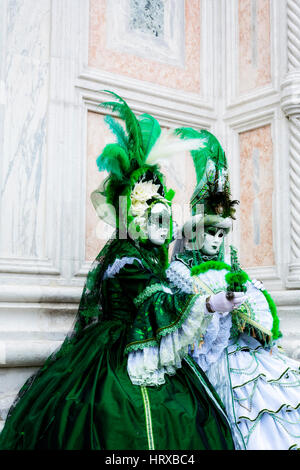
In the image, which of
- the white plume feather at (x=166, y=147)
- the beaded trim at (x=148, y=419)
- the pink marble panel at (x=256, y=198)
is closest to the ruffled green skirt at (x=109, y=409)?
the beaded trim at (x=148, y=419)

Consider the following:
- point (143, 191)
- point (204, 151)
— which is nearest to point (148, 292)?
point (143, 191)

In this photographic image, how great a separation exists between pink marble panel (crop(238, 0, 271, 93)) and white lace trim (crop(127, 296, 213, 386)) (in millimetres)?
2600

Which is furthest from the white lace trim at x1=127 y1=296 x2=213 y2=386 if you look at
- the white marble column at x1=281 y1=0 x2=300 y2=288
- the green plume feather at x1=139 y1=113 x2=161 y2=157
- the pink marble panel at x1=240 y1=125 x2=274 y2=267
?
the pink marble panel at x1=240 y1=125 x2=274 y2=267

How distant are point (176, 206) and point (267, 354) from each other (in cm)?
163

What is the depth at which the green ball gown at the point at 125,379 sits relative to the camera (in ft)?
8.37

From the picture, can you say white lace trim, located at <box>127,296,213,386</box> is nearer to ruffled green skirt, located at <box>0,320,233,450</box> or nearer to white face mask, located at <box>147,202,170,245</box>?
ruffled green skirt, located at <box>0,320,233,450</box>

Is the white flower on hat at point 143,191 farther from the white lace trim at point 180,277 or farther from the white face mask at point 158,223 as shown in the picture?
the white lace trim at point 180,277

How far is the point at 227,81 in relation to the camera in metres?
5.01

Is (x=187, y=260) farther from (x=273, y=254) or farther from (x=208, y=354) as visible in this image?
(x=273, y=254)

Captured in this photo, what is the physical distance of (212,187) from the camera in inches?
136

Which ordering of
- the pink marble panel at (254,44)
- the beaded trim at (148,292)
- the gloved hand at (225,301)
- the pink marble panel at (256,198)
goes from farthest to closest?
the pink marble panel at (254,44) → the pink marble panel at (256,198) → the beaded trim at (148,292) → the gloved hand at (225,301)

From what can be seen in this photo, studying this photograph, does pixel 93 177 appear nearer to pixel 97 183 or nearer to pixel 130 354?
pixel 97 183

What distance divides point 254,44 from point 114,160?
2.28 m

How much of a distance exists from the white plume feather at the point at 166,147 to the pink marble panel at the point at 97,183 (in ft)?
2.59
